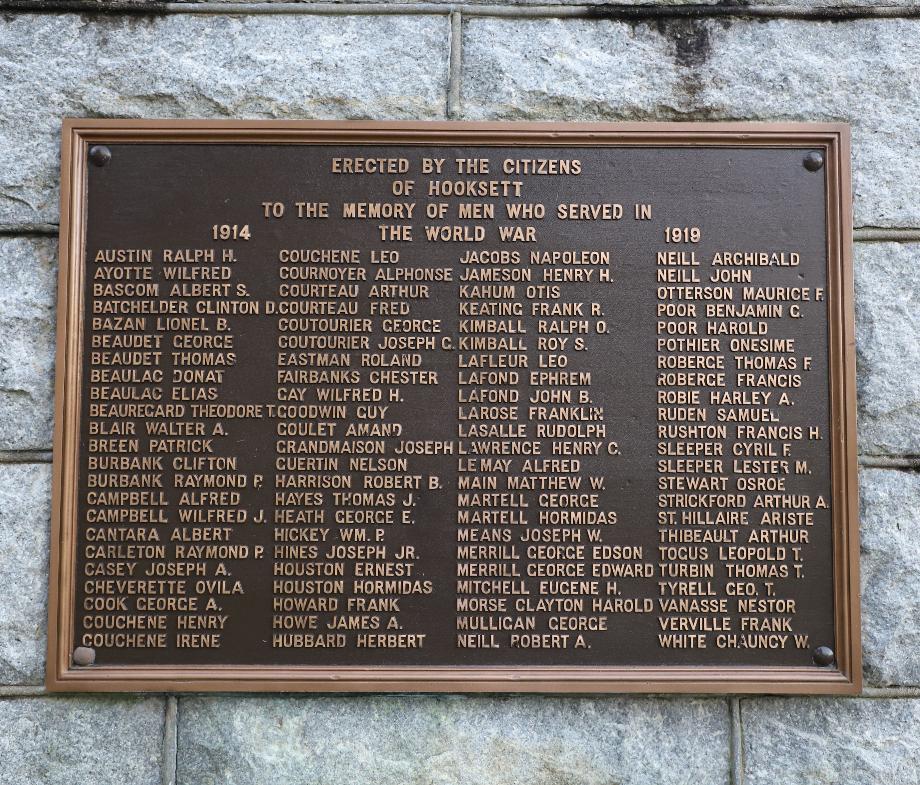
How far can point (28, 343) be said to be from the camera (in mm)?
3125

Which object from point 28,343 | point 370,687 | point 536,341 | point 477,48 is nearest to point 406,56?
point 477,48

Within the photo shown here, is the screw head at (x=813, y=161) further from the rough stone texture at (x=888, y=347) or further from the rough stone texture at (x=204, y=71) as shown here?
the rough stone texture at (x=204, y=71)

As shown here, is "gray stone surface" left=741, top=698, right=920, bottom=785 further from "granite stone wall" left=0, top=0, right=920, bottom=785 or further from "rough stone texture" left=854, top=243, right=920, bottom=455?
"rough stone texture" left=854, top=243, right=920, bottom=455

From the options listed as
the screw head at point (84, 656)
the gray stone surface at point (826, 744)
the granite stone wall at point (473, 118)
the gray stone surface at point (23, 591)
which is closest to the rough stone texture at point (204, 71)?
the granite stone wall at point (473, 118)

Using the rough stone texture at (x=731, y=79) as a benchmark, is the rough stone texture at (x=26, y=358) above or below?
below

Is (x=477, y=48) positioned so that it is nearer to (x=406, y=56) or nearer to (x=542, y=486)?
(x=406, y=56)

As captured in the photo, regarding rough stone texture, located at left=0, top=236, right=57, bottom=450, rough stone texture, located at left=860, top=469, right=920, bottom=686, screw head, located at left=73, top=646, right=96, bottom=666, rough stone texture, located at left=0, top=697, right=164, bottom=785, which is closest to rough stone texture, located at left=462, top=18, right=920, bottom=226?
rough stone texture, located at left=860, top=469, right=920, bottom=686

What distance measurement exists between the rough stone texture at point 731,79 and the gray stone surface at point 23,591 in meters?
2.43

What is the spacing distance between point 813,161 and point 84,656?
11.5 feet

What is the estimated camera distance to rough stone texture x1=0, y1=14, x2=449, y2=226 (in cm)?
321

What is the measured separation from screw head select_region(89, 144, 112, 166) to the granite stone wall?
0.60 ft

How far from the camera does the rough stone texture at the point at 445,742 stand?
9.84 feet

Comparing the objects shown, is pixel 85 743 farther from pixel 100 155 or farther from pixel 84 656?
pixel 100 155

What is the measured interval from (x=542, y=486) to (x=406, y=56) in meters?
1.87
